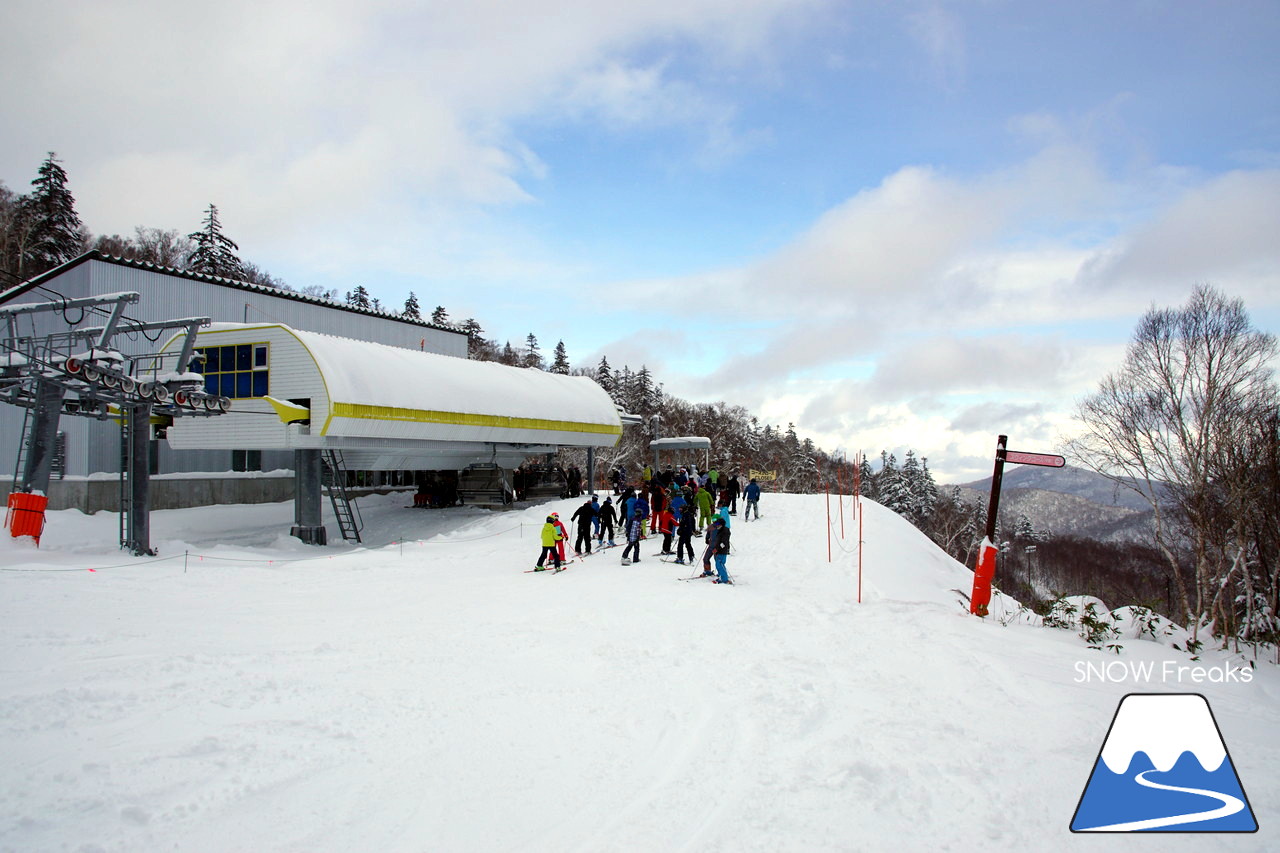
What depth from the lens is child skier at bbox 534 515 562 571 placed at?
613 inches

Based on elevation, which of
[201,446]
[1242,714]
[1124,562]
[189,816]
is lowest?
[1124,562]

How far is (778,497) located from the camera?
3291 centimetres

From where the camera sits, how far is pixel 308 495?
22.3 m

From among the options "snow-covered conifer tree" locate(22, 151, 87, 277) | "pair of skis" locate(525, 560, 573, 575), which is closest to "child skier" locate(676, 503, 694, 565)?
"pair of skis" locate(525, 560, 573, 575)

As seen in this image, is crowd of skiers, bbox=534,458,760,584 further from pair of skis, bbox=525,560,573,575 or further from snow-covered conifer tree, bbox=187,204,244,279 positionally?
snow-covered conifer tree, bbox=187,204,244,279

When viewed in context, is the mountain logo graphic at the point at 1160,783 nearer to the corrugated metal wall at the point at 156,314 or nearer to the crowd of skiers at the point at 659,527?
the crowd of skiers at the point at 659,527

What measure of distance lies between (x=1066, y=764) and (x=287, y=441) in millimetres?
20614

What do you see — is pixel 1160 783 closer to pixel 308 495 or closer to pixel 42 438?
pixel 42 438

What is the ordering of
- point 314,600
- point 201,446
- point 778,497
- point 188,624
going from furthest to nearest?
point 778,497
point 201,446
point 314,600
point 188,624

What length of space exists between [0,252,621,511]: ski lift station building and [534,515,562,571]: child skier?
860 centimetres

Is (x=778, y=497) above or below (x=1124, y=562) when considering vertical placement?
above

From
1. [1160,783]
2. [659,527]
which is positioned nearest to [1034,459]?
[1160,783]

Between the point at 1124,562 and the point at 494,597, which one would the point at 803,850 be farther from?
the point at 1124,562

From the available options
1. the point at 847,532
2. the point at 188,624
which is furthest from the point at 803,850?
the point at 847,532
